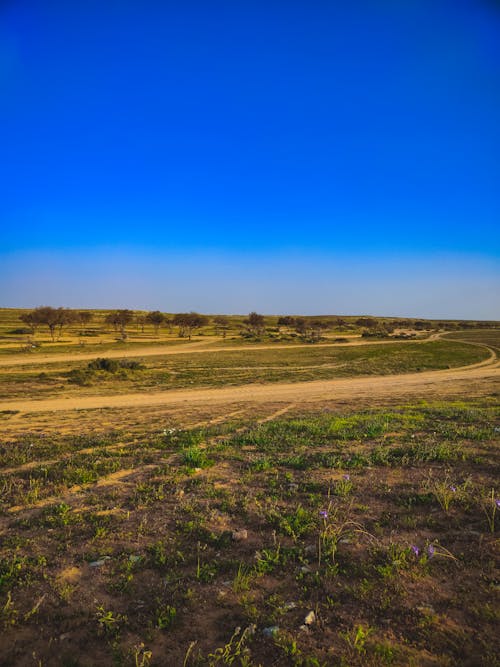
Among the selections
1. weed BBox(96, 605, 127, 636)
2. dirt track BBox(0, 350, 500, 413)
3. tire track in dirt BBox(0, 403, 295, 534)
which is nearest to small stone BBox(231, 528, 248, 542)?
weed BBox(96, 605, 127, 636)

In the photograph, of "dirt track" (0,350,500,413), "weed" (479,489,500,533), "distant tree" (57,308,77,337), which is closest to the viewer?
"weed" (479,489,500,533)

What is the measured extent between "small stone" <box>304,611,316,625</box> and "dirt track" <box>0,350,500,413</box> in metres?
15.6

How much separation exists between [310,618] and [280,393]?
62.4 ft

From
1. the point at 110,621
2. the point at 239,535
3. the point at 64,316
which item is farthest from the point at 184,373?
the point at 64,316

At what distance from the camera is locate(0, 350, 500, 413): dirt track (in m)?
18.7

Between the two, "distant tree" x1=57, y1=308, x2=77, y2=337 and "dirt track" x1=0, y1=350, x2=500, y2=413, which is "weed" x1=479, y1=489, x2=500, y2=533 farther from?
"distant tree" x1=57, y1=308, x2=77, y2=337

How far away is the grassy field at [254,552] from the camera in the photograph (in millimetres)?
3146

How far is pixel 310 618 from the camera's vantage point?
332 cm

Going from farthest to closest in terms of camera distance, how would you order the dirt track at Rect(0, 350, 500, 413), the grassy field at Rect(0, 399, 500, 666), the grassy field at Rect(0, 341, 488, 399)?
the grassy field at Rect(0, 341, 488, 399) → the dirt track at Rect(0, 350, 500, 413) → the grassy field at Rect(0, 399, 500, 666)

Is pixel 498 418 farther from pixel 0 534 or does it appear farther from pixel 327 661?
pixel 0 534

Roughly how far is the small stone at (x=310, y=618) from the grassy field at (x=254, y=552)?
1 centimetres

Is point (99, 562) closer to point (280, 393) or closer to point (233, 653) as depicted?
point (233, 653)

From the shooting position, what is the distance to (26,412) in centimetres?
1653

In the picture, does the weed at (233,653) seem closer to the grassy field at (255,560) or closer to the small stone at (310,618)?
the grassy field at (255,560)
